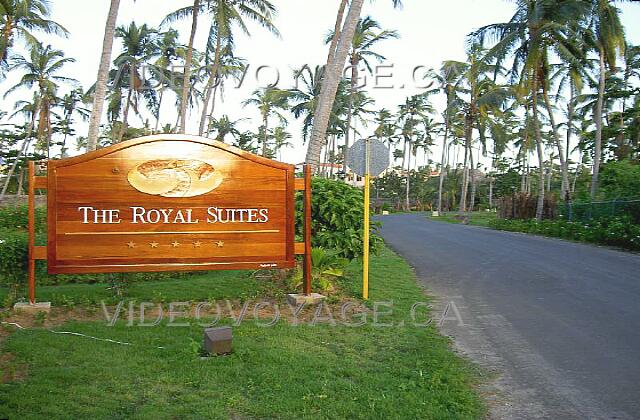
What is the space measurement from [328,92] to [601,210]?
15741mm

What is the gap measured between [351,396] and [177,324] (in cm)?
319

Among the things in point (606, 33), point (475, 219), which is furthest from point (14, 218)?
point (475, 219)

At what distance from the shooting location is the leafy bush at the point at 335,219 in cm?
966

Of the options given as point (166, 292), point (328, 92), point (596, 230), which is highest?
point (328, 92)

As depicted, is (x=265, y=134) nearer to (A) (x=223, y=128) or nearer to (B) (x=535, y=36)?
(A) (x=223, y=128)

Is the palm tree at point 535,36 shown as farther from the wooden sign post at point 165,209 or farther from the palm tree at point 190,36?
the wooden sign post at point 165,209

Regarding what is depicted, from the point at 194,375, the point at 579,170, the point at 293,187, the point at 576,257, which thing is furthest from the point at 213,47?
the point at 579,170

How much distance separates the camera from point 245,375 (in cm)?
563

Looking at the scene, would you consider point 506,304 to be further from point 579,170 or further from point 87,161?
point 579,170

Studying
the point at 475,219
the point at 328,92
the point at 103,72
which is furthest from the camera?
the point at 475,219

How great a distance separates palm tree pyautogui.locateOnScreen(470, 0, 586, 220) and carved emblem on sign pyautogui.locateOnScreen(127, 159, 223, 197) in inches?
865

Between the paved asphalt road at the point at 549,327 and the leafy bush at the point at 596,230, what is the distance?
3.09 meters

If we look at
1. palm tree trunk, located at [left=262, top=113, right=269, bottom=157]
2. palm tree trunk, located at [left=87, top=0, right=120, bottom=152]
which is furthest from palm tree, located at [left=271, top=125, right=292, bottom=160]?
palm tree trunk, located at [left=87, top=0, right=120, bottom=152]

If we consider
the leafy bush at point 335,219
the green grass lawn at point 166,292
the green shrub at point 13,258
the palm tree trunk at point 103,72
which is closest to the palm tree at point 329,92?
the leafy bush at point 335,219
